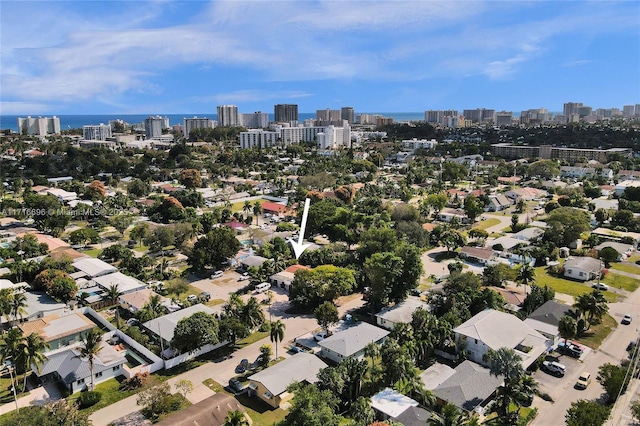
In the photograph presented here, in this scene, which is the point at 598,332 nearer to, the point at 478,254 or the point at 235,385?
the point at 478,254

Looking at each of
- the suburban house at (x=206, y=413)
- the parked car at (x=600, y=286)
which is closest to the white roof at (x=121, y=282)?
the suburban house at (x=206, y=413)

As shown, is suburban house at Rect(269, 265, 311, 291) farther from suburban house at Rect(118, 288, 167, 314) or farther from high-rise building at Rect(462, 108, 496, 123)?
high-rise building at Rect(462, 108, 496, 123)

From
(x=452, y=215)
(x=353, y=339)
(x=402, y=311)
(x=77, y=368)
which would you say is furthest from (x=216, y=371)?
(x=452, y=215)

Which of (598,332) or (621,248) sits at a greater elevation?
(621,248)

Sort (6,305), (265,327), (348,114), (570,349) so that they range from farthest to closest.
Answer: (348,114) < (265,327) < (6,305) < (570,349)

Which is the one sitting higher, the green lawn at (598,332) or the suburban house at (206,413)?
the suburban house at (206,413)

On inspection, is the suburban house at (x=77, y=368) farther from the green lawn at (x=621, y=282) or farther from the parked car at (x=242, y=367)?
the green lawn at (x=621, y=282)

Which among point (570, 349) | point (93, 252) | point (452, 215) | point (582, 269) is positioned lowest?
point (570, 349)
